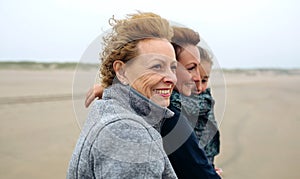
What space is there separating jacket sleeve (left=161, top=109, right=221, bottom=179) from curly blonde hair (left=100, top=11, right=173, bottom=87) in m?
0.27

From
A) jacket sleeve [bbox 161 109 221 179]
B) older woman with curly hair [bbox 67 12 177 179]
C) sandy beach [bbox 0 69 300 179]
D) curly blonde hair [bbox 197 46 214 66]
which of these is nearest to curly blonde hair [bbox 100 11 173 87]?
older woman with curly hair [bbox 67 12 177 179]

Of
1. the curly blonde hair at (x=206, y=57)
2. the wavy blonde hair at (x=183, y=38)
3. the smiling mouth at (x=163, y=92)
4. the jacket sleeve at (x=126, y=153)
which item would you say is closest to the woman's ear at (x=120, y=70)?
the smiling mouth at (x=163, y=92)

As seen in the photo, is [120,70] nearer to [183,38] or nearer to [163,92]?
[163,92]

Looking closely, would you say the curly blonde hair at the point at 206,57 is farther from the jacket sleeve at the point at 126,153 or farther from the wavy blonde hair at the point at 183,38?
the jacket sleeve at the point at 126,153

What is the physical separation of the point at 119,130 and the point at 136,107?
0.17m

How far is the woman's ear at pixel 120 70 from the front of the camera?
4.21 ft

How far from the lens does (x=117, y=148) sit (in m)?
1.02

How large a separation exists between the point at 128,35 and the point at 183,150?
1.48 ft

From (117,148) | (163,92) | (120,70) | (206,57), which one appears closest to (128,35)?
(120,70)

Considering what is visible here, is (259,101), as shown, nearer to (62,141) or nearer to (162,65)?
(62,141)

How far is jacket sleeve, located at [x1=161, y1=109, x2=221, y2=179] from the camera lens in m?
1.31

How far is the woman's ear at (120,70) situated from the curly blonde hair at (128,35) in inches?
0.5

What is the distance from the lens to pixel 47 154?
655cm

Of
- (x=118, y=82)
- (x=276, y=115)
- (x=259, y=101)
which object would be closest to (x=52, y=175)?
(x=118, y=82)
